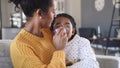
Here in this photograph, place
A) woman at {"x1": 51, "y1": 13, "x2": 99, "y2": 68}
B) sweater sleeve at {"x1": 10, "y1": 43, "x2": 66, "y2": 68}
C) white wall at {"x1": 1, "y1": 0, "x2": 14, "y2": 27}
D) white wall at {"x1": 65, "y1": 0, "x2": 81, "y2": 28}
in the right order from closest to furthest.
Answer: sweater sleeve at {"x1": 10, "y1": 43, "x2": 66, "y2": 68}, woman at {"x1": 51, "y1": 13, "x2": 99, "y2": 68}, white wall at {"x1": 65, "y1": 0, "x2": 81, "y2": 28}, white wall at {"x1": 1, "y1": 0, "x2": 14, "y2": 27}

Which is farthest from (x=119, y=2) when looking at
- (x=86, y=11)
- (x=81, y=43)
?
(x=81, y=43)

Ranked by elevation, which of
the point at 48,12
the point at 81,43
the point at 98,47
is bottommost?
the point at 98,47

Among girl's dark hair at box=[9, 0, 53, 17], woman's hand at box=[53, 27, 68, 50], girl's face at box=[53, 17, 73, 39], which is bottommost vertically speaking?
woman's hand at box=[53, 27, 68, 50]

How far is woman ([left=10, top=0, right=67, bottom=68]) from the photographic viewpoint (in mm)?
1097

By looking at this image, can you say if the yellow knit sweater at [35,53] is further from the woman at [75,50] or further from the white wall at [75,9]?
the white wall at [75,9]

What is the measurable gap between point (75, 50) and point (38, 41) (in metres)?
0.26

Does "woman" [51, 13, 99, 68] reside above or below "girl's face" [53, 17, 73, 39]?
below

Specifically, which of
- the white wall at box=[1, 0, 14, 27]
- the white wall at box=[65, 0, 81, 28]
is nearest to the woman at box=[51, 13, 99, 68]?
the white wall at box=[65, 0, 81, 28]

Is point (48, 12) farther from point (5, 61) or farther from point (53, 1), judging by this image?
point (5, 61)

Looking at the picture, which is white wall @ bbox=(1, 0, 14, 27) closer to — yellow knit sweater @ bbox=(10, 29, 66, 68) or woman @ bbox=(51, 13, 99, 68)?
woman @ bbox=(51, 13, 99, 68)

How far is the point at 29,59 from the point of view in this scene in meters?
1.09

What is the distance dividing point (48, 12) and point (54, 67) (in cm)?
29

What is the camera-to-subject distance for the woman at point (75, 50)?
49.9 inches

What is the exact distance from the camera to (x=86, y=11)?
6.51 metres
